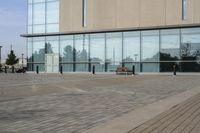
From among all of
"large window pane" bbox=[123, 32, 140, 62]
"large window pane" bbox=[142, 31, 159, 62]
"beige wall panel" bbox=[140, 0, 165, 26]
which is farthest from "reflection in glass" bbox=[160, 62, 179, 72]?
"beige wall panel" bbox=[140, 0, 165, 26]

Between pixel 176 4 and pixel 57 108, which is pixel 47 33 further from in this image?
pixel 57 108

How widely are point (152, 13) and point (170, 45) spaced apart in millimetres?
4592

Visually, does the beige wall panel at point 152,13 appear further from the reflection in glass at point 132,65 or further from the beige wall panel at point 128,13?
the reflection in glass at point 132,65

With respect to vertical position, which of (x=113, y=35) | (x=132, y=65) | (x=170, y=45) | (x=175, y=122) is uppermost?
(x=113, y=35)

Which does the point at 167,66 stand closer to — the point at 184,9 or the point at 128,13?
the point at 184,9

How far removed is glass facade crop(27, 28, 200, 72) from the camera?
48.8 metres

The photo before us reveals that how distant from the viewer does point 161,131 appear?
27.9ft

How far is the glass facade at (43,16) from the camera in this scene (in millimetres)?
58812

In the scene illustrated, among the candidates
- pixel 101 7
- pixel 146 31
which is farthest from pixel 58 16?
pixel 146 31

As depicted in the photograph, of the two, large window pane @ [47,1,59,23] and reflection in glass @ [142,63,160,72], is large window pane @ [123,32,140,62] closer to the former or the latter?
reflection in glass @ [142,63,160,72]

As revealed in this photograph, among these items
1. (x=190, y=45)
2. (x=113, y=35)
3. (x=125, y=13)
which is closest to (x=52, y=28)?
(x=113, y=35)

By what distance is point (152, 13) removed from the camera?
2025 inches

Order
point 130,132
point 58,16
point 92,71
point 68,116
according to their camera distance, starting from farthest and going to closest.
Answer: point 58,16, point 92,71, point 68,116, point 130,132

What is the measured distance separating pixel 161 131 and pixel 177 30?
4194cm
